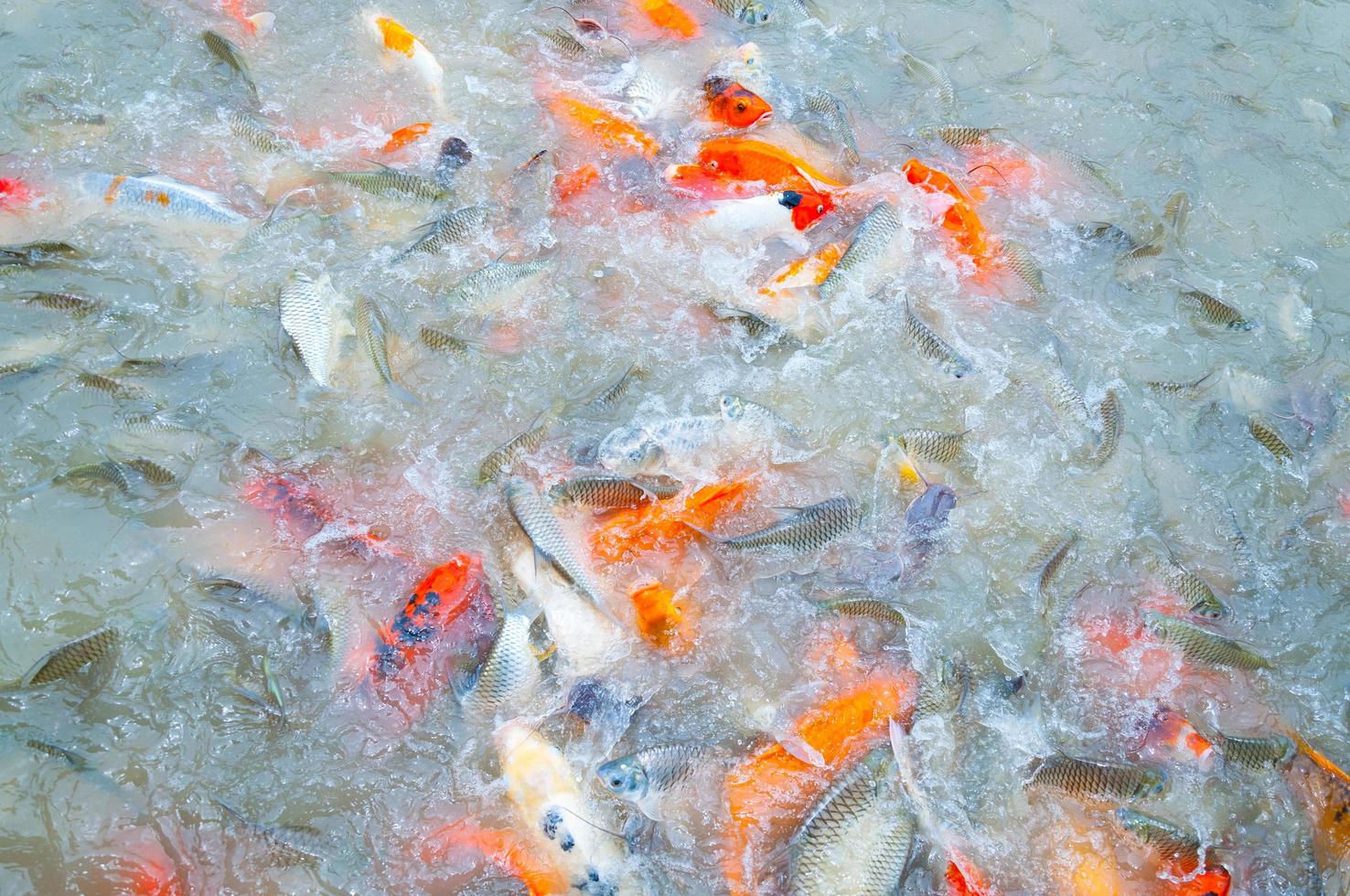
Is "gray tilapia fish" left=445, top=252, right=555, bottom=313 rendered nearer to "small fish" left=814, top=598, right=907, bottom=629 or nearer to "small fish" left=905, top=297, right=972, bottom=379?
"small fish" left=905, top=297, right=972, bottom=379

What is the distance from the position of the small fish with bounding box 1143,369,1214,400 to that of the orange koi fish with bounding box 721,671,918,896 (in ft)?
8.05

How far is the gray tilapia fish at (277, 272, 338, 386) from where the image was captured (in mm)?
4512

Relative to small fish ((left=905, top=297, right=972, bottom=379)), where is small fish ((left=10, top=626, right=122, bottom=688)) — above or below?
below

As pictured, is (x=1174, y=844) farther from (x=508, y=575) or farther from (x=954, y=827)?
(x=508, y=575)

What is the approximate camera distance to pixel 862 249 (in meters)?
5.03

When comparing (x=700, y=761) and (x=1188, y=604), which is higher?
(x=1188, y=604)

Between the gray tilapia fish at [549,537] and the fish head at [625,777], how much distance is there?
0.73 meters

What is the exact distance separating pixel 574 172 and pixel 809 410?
2.27 meters

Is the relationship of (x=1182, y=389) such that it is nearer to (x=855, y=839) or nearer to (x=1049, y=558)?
(x=1049, y=558)

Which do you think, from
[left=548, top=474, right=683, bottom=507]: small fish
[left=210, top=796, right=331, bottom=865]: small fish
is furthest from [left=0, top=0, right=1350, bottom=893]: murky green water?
[left=548, top=474, right=683, bottom=507]: small fish

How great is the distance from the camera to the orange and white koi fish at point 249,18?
613 centimetres

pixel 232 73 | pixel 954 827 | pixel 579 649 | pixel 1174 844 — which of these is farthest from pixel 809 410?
pixel 232 73

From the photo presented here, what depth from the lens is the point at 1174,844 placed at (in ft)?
11.4

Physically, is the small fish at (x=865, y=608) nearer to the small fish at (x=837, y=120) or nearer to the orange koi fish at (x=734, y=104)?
the small fish at (x=837, y=120)
